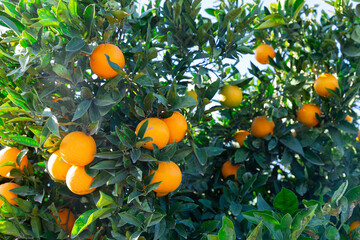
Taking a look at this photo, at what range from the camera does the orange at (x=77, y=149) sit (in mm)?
1398

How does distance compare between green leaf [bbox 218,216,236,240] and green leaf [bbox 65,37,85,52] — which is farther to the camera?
green leaf [bbox 65,37,85,52]

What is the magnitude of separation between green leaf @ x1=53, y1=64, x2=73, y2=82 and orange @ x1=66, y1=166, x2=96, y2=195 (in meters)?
0.38

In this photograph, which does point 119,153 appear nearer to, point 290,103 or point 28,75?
point 28,75

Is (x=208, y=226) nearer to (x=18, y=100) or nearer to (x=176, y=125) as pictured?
(x=176, y=125)

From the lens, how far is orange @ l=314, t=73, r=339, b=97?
225cm

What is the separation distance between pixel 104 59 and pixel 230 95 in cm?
91

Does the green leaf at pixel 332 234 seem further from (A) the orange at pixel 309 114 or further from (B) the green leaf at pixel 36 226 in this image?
(B) the green leaf at pixel 36 226

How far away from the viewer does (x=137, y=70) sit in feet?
5.15

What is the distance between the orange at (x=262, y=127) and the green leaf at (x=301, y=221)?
1.14 metres

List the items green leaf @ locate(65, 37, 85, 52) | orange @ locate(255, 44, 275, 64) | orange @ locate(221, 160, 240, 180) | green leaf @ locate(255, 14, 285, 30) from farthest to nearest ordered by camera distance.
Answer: orange @ locate(255, 44, 275, 64), orange @ locate(221, 160, 240, 180), green leaf @ locate(255, 14, 285, 30), green leaf @ locate(65, 37, 85, 52)

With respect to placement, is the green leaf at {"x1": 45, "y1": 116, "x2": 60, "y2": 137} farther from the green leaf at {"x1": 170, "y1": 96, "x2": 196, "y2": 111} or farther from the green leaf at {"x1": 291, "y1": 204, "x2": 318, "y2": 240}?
the green leaf at {"x1": 291, "y1": 204, "x2": 318, "y2": 240}

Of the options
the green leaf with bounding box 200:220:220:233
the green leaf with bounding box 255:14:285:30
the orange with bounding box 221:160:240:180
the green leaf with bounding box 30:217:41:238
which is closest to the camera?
the green leaf with bounding box 30:217:41:238

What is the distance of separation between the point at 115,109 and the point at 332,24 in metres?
1.74

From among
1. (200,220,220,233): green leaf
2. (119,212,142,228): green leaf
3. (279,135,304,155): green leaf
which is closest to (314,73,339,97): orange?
(279,135,304,155): green leaf
